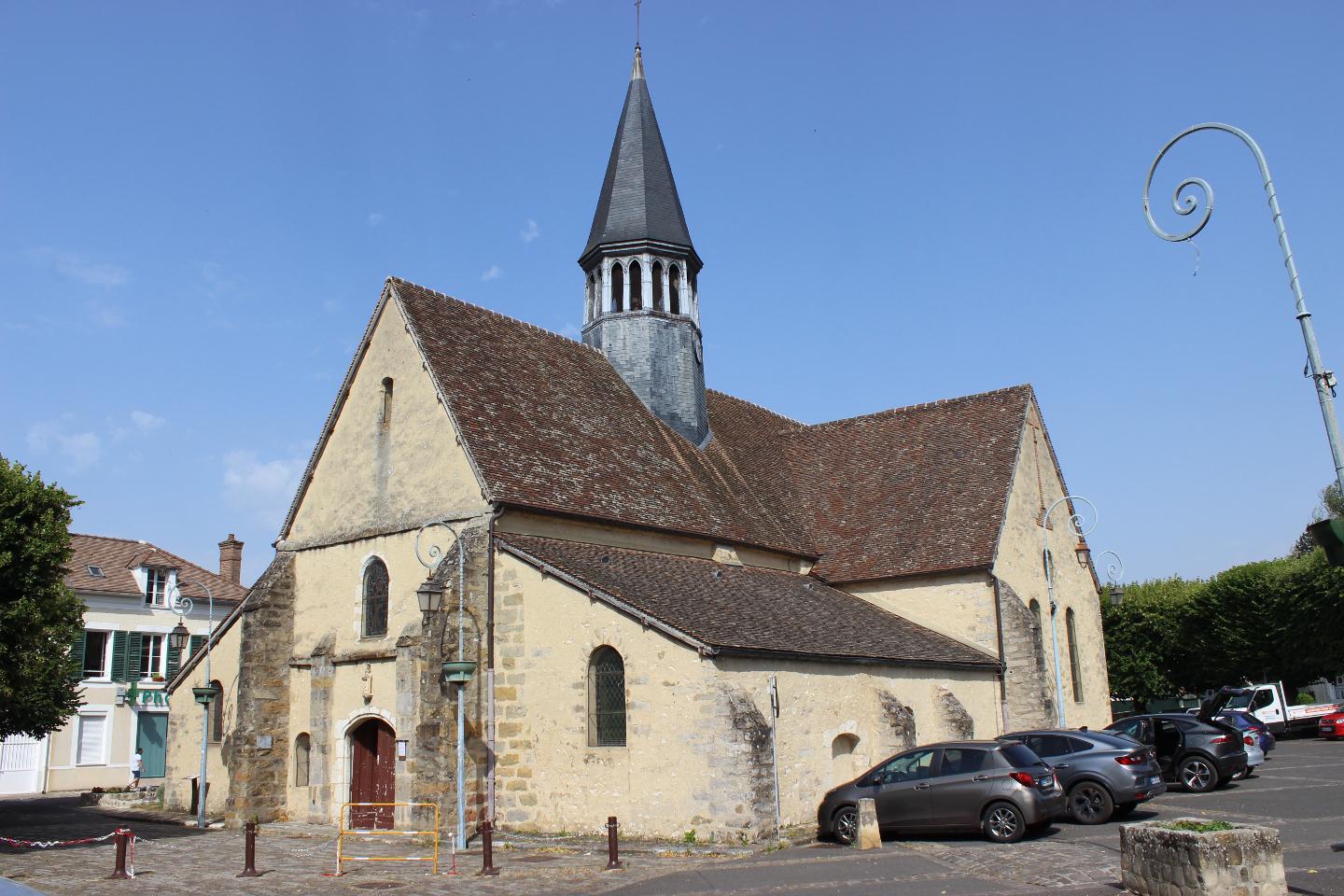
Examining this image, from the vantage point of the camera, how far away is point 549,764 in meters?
17.7

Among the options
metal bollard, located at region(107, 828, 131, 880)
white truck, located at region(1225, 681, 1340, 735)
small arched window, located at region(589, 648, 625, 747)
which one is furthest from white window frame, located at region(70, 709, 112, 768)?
white truck, located at region(1225, 681, 1340, 735)

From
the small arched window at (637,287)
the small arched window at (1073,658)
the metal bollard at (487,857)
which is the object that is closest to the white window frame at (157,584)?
the small arched window at (637,287)

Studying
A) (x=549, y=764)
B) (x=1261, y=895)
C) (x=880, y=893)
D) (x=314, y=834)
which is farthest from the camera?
(x=314, y=834)

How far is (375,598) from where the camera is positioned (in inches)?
821

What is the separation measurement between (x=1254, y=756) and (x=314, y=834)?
19132 mm

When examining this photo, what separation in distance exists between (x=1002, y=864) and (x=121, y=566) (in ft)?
120

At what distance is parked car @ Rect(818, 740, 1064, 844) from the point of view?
1484 centimetres

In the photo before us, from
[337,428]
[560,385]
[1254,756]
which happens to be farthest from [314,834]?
[1254,756]

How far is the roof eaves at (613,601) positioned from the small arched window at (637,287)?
10.2 meters

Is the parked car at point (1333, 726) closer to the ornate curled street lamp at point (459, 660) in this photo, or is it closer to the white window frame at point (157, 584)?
the ornate curled street lamp at point (459, 660)

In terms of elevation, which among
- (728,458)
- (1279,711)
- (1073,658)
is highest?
(728,458)

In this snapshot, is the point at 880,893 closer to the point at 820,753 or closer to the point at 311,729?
the point at 820,753

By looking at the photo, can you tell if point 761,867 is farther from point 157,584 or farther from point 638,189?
point 157,584

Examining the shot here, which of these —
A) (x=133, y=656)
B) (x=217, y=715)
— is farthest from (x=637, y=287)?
(x=133, y=656)
